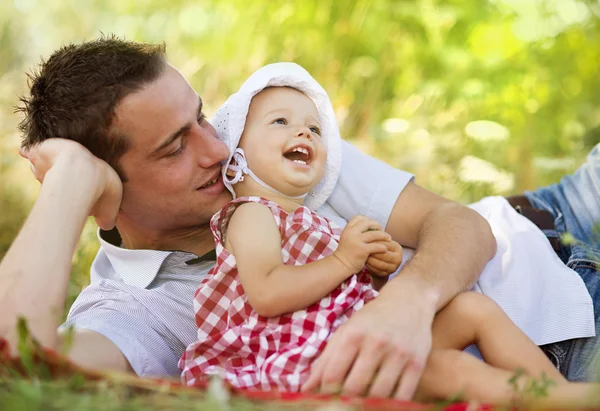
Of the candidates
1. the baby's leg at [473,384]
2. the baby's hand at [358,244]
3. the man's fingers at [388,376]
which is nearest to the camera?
the baby's leg at [473,384]

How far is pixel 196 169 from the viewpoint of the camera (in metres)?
2.39

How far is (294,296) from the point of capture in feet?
6.10

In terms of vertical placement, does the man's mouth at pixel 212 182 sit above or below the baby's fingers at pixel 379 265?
above

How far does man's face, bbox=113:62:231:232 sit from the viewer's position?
92.5 inches

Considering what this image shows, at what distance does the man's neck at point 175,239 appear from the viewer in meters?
2.60

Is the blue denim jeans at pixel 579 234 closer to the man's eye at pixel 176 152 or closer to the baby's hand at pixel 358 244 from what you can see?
the baby's hand at pixel 358 244

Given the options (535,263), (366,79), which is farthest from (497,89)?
(535,263)

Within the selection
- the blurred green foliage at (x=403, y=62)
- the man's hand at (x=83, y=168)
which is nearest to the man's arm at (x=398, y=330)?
the man's hand at (x=83, y=168)

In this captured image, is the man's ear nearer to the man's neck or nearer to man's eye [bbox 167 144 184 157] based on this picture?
man's eye [bbox 167 144 184 157]

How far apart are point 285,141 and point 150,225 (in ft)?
2.15

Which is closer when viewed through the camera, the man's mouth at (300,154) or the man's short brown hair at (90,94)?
the man's mouth at (300,154)

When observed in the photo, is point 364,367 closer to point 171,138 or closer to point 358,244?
point 358,244

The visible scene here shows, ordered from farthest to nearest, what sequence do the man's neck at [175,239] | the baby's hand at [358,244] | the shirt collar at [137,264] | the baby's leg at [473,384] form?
the man's neck at [175,239]
the shirt collar at [137,264]
the baby's hand at [358,244]
the baby's leg at [473,384]

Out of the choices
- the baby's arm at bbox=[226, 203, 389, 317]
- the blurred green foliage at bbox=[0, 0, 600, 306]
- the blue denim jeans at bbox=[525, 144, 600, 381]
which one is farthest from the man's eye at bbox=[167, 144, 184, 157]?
the blurred green foliage at bbox=[0, 0, 600, 306]
